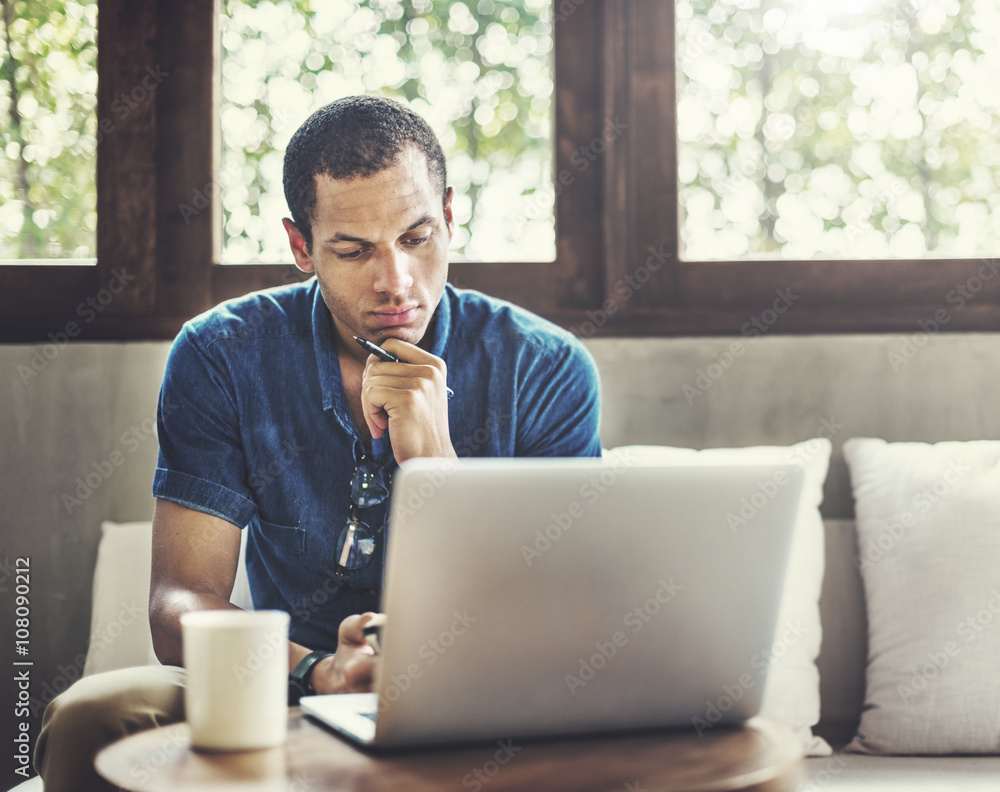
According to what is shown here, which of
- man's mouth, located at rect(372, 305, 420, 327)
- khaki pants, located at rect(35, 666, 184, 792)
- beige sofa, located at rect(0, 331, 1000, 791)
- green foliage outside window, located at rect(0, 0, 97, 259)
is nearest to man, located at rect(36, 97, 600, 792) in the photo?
man's mouth, located at rect(372, 305, 420, 327)

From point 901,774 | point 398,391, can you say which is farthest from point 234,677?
point 901,774

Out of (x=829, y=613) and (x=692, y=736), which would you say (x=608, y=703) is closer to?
(x=692, y=736)

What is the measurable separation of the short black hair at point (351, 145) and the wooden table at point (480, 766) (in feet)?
2.74

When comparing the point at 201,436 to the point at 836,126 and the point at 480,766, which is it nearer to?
the point at 480,766

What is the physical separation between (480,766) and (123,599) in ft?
3.59

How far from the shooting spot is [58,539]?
1784 millimetres

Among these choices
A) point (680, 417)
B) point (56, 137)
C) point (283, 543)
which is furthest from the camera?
point (56, 137)

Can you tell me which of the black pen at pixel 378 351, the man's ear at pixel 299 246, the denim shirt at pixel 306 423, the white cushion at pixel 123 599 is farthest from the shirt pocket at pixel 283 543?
the man's ear at pixel 299 246

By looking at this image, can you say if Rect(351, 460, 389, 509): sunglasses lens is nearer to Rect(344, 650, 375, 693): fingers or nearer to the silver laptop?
Rect(344, 650, 375, 693): fingers

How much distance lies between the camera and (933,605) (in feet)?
4.96

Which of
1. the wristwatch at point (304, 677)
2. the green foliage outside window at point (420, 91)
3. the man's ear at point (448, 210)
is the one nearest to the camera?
the wristwatch at point (304, 677)

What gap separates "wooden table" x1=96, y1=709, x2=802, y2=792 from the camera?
2.21 ft

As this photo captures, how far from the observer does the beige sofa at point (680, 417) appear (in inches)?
68.4

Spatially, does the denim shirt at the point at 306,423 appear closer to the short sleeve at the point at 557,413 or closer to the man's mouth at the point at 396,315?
the short sleeve at the point at 557,413
